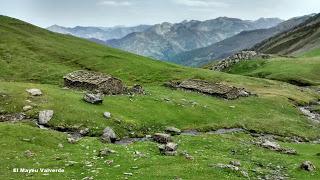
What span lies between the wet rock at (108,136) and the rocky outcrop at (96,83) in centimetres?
2091

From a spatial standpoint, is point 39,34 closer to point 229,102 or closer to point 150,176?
→ point 229,102

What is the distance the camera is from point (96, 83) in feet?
240

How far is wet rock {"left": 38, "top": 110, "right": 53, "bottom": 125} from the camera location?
5341 cm

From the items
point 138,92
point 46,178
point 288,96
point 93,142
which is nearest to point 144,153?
point 93,142

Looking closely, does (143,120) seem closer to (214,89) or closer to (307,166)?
(307,166)

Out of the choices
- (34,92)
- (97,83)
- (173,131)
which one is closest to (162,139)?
(173,131)

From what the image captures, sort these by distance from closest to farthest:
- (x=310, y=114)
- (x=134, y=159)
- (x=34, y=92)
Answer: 1. (x=134, y=159)
2. (x=34, y=92)
3. (x=310, y=114)

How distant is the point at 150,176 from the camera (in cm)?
3597

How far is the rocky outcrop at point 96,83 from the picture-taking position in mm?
73250

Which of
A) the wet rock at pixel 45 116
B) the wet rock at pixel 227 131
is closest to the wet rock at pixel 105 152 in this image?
the wet rock at pixel 45 116

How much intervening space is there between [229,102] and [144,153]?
39.5 meters

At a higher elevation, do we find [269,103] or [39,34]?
[39,34]

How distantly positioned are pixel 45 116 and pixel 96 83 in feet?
63.9

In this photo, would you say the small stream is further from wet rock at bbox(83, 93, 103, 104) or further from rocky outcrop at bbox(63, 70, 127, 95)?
wet rock at bbox(83, 93, 103, 104)
